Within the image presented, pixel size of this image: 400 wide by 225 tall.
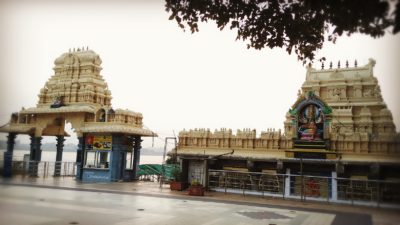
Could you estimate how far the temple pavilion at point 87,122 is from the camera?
19.2 m

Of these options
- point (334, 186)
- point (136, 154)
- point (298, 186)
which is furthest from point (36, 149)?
point (334, 186)

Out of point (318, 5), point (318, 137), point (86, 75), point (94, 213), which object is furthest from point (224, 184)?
point (318, 5)

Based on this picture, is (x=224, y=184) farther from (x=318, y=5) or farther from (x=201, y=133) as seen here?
(x=318, y=5)

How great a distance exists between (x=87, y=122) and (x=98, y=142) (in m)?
1.40

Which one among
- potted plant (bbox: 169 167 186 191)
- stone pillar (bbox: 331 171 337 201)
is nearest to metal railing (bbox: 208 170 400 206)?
stone pillar (bbox: 331 171 337 201)

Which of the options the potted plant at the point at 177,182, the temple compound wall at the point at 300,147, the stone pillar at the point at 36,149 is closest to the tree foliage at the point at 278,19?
the temple compound wall at the point at 300,147

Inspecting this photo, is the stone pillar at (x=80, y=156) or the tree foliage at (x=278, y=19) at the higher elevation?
the tree foliage at (x=278, y=19)

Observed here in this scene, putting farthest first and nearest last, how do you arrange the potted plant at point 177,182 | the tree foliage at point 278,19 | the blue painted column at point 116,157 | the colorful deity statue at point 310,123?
the blue painted column at point 116,157
the potted plant at point 177,182
the colorful deity statue at point 310,123
the tree foliage at point 278,19

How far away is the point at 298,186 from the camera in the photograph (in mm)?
15445

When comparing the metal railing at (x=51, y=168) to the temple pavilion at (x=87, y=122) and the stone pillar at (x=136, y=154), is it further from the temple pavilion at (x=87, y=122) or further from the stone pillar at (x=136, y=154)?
the stone pillar at (x=136, y=154)

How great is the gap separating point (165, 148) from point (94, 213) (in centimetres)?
969

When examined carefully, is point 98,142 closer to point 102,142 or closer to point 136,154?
point 102,142

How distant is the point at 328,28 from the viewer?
15.0ft

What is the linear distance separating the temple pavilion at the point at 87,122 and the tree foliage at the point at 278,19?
1463cm
